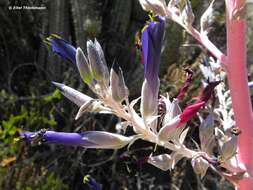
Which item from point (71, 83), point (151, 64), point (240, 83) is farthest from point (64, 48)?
point (71, 83)

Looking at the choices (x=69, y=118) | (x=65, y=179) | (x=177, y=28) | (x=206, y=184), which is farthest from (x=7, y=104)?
(x=206, y=184)

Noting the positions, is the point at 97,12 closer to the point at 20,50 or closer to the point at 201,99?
the point at 20,50

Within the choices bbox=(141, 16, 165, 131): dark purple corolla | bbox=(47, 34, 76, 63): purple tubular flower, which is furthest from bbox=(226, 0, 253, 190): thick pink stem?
bbox=(47, 34, 76, 63): purple tubular flower

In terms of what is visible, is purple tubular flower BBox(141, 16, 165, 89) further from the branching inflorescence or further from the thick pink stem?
the thick pink stem

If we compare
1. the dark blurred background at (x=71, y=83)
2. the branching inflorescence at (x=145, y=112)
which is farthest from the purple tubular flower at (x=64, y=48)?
the dark blurred background at (x=71, y=83)

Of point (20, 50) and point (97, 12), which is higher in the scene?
point (97, 12)

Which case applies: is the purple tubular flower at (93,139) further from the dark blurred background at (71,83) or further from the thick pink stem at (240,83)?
the dark blurred background at (71,83)
